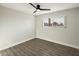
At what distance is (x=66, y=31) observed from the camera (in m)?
3.73

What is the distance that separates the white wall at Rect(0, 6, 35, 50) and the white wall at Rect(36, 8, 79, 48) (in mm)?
1192

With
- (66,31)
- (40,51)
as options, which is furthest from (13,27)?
(66,31)

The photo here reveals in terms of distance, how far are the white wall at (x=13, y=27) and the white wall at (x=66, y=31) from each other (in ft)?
3.91

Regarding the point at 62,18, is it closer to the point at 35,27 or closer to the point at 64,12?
the point at 64,12

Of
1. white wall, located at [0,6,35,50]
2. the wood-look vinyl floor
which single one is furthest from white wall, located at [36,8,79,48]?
white wall, located at [0,6,35,50]

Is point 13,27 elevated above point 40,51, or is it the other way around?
point 13,27

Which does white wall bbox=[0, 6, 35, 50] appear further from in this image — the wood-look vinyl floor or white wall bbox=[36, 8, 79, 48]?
white wall bbox=[36, 8, 79, 48]

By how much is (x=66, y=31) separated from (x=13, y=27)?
2783mm

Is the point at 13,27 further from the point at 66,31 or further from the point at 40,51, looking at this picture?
the point at 66,31

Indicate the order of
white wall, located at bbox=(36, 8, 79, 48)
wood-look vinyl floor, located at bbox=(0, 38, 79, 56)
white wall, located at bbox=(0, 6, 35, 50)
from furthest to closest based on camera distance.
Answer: white wall, located at bbox=(36, 8, 79, 48) < white wall, located at bbox=(0, 6, 35, 50) < wood-look vinyl floor, located at bbox=(0, 38, 79, 56)

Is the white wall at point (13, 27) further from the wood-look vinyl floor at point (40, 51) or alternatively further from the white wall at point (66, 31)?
the white wall at point (66, 31)

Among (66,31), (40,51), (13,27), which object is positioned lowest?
(40,51)

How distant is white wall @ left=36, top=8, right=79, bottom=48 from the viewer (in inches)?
132

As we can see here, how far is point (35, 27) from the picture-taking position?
5594 mm
